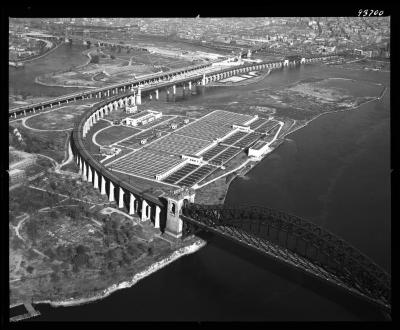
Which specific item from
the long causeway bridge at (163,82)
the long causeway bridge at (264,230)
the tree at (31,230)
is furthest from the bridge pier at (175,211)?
the long causeway bridge at (163,82)

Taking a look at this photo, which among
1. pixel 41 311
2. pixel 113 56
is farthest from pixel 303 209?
pixel 113 56

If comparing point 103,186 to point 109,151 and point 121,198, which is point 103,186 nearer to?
point 121,198

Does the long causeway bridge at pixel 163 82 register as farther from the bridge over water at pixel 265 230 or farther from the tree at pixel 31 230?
the tree at pixel 31 230

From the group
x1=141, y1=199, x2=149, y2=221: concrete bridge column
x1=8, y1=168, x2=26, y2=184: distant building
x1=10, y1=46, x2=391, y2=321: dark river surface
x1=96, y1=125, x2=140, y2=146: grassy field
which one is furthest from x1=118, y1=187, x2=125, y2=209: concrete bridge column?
x1=96, y1=125, x2=140, y2=146: grassy field

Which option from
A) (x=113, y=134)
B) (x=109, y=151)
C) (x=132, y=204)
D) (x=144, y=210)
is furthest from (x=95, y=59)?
(x=144, y=210)

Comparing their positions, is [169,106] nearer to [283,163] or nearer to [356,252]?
[283,163]

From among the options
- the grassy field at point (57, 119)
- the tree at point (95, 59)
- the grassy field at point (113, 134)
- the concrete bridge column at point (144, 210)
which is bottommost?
the concrete bridge column at point (144, 210)

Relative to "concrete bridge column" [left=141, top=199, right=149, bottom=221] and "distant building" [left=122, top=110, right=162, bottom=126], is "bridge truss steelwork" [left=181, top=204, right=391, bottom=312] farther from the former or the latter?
"distant building" [left=122, top=110, right=162, bottom=126]
